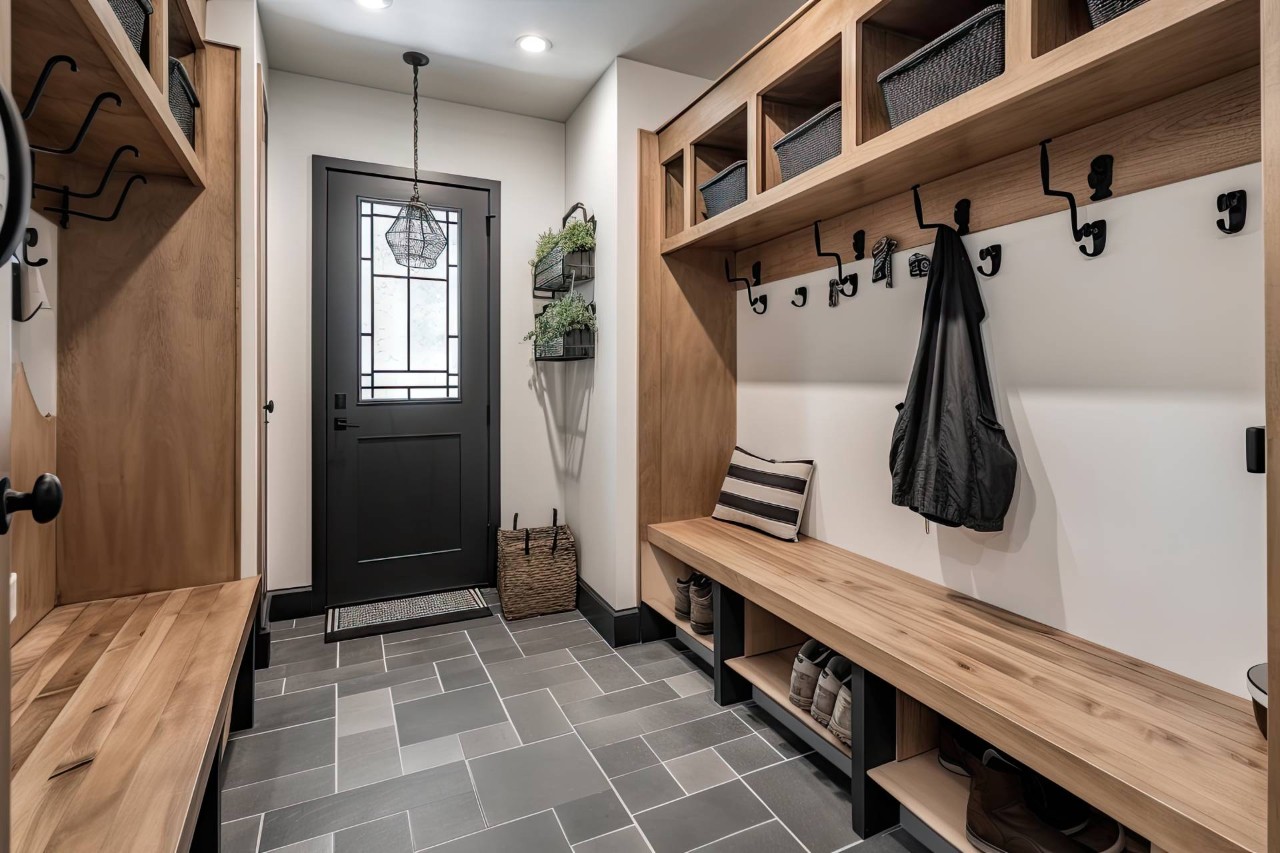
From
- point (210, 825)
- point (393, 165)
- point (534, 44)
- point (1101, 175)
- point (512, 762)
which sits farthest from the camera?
point (393, 165)

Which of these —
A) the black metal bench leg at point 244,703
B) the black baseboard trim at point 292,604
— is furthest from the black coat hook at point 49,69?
the black baseboard trim at point 292,604

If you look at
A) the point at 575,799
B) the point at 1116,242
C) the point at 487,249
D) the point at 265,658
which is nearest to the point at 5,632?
the point at 575,799

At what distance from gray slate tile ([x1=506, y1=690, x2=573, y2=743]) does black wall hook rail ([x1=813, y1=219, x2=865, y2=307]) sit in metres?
1.85

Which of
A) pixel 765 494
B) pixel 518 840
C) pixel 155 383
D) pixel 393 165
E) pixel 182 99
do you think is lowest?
pixel 518 840

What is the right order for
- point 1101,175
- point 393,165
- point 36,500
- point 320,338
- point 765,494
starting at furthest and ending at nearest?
point 393,165, point 320,338, point 765,494, point 1101,175, point 36,500

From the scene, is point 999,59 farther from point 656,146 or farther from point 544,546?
point 544,546

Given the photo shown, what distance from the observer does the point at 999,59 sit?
4.95 ft

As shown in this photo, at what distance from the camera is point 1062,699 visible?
1360mm

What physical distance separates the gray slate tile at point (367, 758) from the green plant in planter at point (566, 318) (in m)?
1.85

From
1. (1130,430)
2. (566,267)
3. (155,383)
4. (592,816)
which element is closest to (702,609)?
(592,816)

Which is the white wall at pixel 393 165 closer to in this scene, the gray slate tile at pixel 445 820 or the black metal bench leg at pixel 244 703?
the black metal bench leg at pixel 244 703

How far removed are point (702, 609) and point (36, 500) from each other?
237 centimetres

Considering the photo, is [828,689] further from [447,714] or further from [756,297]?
[756,297]

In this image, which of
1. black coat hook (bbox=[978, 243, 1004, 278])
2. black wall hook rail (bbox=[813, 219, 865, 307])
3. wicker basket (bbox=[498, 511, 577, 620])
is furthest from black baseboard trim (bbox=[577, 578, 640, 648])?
black coat hook (bbox=[978, 243, 1004, 278])
